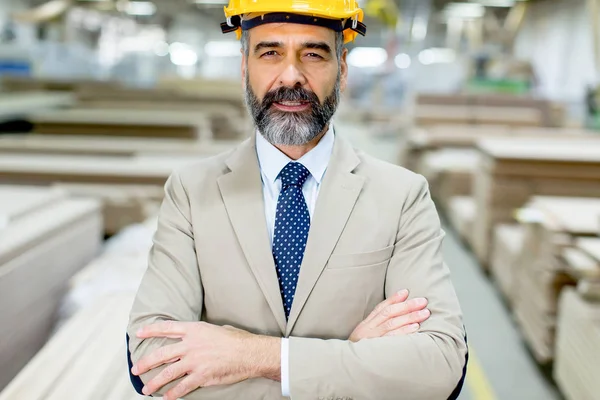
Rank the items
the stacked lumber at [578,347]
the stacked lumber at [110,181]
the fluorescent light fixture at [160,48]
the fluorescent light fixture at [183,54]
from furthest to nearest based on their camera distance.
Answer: the fluorescent light fixture at [183,54]
the fluorescent light fixture at [160,48]
the stacked lumber at [110,181]
the stacked lumber at [578,347]

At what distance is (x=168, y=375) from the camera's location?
69.2 inches

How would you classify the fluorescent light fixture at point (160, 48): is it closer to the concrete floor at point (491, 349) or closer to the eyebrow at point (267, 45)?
the concrete floor at point (491, 349)

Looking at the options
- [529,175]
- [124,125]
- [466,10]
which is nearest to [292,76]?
[529,175]

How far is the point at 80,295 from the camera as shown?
10.2 ft

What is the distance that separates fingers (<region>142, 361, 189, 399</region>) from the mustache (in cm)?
77

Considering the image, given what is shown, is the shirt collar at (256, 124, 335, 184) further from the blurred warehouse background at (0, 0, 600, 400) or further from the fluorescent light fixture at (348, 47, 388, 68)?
the fluorescent light fixture at (348, 47, 388, 68)

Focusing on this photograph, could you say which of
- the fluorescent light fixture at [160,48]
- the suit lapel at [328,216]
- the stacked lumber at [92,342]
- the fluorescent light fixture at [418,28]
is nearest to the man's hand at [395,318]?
the suit lapel at [328,216]

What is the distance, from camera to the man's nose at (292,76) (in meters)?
1.81

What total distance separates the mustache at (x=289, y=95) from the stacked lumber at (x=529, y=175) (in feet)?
13.6

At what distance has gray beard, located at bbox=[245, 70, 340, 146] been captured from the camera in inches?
72.8

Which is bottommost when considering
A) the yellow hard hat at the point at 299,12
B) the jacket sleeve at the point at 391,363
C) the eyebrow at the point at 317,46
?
the jacket sleeve at the point at 391,363

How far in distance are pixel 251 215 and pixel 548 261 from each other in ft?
9.00

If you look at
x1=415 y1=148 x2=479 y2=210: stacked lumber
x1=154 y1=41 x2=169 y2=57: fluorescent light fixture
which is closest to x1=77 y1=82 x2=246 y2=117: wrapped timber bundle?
x1=415 y1=148 x2=479 y2=210: stacked lumber

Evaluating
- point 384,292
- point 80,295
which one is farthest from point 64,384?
point 384,292
